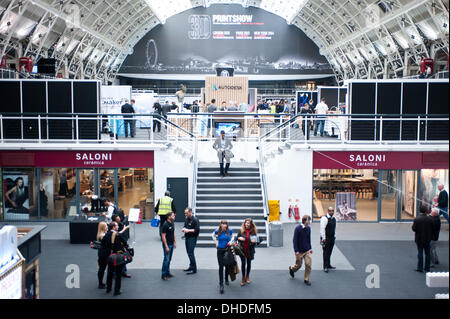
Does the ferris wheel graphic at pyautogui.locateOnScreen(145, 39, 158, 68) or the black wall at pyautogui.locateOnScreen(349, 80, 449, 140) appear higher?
the ferris wheel graphic at pyautogui.locateOnScreen(145, 39, 158, 68)

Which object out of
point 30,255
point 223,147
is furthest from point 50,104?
point 30,255

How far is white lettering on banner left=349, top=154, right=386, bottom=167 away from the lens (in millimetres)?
15391

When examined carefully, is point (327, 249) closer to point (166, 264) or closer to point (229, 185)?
point (166, 264)

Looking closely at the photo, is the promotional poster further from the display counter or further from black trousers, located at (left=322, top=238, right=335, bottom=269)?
the display counter

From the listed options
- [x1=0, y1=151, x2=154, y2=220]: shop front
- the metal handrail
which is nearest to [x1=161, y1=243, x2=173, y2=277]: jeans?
the metal handrail

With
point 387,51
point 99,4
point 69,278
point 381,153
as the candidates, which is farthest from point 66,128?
point 387,51

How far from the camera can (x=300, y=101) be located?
2786cm

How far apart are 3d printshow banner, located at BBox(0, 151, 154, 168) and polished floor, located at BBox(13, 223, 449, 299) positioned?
265 centimetres

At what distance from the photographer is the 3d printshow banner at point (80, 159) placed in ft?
51.9

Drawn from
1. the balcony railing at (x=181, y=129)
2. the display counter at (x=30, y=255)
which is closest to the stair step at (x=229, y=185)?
the balcony railing at (x=181, y=129)

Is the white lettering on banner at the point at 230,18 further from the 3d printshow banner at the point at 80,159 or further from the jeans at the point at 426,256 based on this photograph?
the jeans at the point at 426,256

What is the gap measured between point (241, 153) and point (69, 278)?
919 cm

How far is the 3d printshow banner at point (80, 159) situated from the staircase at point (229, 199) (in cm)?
205

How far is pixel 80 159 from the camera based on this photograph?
52.1 ft
